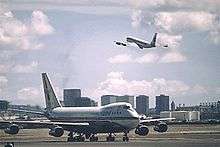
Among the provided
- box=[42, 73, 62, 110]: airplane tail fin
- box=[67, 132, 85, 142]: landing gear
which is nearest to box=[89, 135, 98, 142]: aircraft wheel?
box=[67, 132, 85, 142]: landing gear

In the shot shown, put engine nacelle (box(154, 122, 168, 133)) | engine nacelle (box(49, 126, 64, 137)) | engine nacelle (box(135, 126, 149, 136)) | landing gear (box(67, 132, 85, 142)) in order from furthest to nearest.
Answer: engine nacelle (box(154, 122, 168, 133))
engine nacelle (box(135, 126, 149, 136))
engine nacelle (box(49, 126, 64, 137))
landing gear (box(67, 132, 85, 142))

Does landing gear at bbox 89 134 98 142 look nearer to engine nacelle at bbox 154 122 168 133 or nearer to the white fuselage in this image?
the white fuselage

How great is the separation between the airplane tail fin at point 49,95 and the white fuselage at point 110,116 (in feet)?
42.2

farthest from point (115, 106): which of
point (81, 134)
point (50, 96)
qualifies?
point (50, 96)

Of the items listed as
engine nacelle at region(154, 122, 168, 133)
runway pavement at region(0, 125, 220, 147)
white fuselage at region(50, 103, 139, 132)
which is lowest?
runway pavement at region(0, 125, 220, 147)

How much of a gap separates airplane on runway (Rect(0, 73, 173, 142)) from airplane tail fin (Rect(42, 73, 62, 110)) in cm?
713

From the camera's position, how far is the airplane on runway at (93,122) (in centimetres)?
9356

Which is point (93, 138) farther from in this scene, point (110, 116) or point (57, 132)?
point (57, 132)

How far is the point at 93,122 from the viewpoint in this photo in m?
96.9

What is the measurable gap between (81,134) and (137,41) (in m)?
53.2

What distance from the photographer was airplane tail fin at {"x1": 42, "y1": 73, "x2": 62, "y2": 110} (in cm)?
11550

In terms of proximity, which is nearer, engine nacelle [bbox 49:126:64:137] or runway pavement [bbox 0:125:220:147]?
runway pavement [bbox 0:125:220:147]

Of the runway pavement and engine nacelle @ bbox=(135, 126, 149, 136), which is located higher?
engine nacelle @ bbox=(135, 126, 149, 136)

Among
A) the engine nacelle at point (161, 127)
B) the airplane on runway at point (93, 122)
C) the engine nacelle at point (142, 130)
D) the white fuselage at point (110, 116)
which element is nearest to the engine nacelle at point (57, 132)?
the airplane on runway at point (93, 122)
